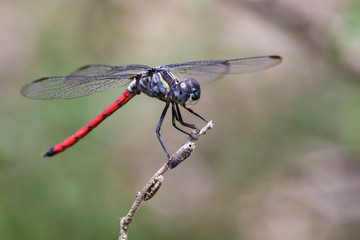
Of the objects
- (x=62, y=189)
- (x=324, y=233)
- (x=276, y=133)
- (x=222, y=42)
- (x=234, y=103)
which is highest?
(x=222, y=42)

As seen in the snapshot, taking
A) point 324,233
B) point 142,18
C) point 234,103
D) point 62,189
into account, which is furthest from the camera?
point 142,18

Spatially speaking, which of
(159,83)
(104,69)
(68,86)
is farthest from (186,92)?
(68,86)

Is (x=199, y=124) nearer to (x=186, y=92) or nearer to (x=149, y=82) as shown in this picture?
(x=149, y=82)

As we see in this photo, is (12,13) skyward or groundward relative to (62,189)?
skyward

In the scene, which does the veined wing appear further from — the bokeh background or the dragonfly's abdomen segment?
the bokeh background

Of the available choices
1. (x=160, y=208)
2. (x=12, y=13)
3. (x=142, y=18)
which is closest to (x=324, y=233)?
(x=160, y=208)

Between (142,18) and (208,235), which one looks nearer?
(208,235)

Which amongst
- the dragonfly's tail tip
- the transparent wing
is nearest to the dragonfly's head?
the transparent wing

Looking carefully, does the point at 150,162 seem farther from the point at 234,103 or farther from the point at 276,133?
the point at 276,133
